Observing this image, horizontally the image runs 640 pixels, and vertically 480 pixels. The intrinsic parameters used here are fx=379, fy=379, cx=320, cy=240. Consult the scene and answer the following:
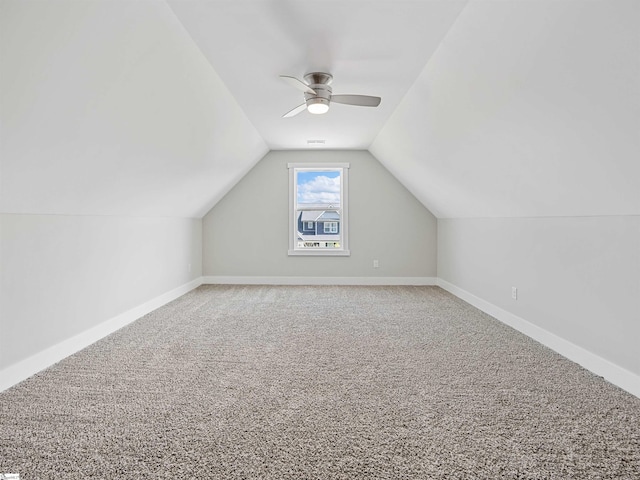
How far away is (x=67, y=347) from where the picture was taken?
2.93 m

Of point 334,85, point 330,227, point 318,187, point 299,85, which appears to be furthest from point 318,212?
point 299,85

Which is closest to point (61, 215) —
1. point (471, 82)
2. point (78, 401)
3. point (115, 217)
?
point (115, 217)

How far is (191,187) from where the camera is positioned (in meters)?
4.67

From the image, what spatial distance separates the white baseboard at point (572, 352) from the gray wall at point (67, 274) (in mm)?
3811

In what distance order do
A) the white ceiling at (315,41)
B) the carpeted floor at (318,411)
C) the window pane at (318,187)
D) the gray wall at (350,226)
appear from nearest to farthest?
the carpeted floor at (318,411) → the white ceiling at (315,41) → the gray wall at (350,226) → the window pane at (318,187)

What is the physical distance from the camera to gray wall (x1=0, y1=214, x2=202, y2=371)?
2436mm

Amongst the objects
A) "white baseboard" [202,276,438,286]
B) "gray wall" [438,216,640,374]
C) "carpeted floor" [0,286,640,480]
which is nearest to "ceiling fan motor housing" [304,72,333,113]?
"carpeted floor" [0,286,640,480]

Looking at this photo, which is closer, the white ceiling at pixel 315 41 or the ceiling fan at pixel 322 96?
the white ceiling at pixel 315 41

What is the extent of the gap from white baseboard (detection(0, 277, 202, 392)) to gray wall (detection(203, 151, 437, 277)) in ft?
6.10

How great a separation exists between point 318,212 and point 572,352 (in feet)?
14.1

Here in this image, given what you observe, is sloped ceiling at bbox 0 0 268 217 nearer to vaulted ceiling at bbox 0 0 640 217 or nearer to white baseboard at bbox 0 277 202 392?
vaulted ceiling at bbox 0 0 640 217

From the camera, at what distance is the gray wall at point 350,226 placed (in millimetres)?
6270

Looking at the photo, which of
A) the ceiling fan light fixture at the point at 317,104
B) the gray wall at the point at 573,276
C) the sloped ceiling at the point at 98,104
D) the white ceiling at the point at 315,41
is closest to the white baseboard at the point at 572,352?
the gray wall at the point at 573,276

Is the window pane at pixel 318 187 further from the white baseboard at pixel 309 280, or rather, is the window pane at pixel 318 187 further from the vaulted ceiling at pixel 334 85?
the vaulted ceiling at pixel 334 85
